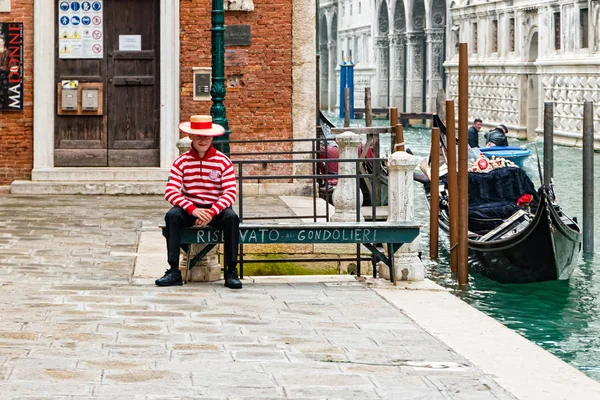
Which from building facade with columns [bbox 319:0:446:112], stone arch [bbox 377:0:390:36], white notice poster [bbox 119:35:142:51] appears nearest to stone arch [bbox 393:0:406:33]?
building facade with columns [bbox 319:0:446:112]

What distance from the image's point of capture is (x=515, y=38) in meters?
42.1

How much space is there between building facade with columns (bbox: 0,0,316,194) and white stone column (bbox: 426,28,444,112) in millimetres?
38645

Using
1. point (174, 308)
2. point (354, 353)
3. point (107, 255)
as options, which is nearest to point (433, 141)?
point (107, 255)

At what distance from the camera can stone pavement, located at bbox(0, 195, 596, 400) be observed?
5.37m

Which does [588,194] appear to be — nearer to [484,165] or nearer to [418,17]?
[484,165]

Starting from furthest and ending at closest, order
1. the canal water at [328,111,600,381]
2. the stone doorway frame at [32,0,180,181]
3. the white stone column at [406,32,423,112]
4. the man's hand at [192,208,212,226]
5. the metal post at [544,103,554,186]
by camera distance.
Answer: the white stone column at [406,32,423,112] < the metal post at [544,103,554,186] < the stone doorway frame at [32,0,180,181] < the canal water at [328,111,600,381] < the man's hand at [192,208,212,226]

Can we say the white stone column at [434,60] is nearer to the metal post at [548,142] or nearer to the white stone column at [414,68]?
the white stone column at [414,68]

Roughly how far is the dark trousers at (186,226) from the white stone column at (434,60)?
4531cm

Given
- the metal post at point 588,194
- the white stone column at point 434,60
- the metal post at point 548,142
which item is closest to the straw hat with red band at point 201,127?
the metal post at point 588,194

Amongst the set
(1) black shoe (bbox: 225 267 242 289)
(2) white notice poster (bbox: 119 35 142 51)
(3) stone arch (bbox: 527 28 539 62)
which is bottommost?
(1) black shoe (bbox: 225 267 242 289)

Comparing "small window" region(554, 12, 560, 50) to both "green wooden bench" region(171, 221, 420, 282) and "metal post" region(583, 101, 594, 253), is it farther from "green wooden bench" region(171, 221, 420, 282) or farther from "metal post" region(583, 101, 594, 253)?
"green wooden bench" region(171, 221, 420, 282)

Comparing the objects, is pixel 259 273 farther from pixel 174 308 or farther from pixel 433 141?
pixel 433 141

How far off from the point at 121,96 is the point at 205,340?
8.80 m

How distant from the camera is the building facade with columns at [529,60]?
113ft
